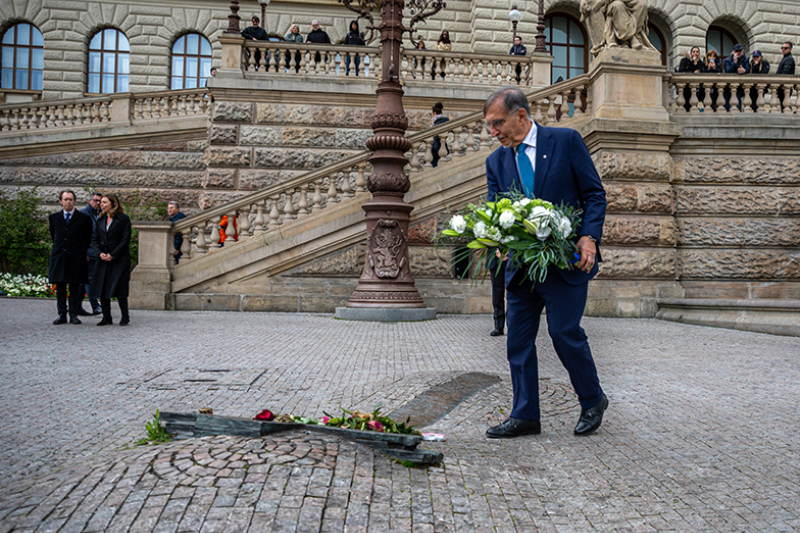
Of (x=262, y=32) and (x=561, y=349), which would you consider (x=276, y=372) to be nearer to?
(x=561, y=349)

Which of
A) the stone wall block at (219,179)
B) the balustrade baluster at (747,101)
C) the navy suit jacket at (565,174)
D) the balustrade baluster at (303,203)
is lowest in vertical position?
the navy suit jacket at (565,174)

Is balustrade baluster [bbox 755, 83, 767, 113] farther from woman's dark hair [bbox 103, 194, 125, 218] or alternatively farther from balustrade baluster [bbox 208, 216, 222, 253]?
woman's dark hair [bbox 103, 194, 125, 218]

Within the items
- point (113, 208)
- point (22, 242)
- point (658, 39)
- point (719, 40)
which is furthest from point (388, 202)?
point (719, 40)

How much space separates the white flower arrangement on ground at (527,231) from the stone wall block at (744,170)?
10114 mm

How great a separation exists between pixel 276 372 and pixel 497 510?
3.30m

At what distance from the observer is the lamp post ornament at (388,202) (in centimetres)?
1075

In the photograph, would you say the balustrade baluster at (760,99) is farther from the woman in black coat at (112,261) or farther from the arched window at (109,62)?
the arched window at (109,62)

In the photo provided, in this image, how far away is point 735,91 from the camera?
12680 mm

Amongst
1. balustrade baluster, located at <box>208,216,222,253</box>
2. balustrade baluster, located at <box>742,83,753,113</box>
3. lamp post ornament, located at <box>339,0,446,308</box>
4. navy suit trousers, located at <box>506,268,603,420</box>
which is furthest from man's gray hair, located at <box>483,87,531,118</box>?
balustrade baluster, located at <box>742,83,753,113</box>

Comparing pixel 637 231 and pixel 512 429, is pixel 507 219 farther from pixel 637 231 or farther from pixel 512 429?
pixel 637 231

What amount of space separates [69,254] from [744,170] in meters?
12.1

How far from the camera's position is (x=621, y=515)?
8.60 feet

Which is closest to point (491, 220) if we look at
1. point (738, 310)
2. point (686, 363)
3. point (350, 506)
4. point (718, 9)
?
point (350, 506)

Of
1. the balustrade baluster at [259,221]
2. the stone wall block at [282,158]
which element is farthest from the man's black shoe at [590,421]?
the stone wall block at [282,158]
